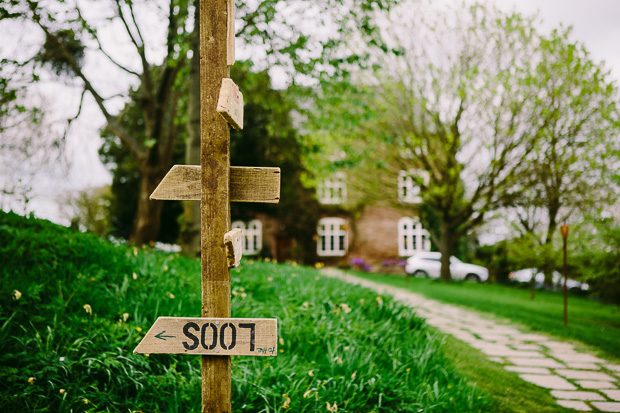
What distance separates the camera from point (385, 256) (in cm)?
2806

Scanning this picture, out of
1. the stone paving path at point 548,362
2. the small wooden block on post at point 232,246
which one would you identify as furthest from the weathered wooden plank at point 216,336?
the stone paving path at point 548,362

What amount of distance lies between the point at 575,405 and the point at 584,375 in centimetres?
120

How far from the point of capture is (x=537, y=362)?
18.1 ft

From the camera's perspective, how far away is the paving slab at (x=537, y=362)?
539 centimetres

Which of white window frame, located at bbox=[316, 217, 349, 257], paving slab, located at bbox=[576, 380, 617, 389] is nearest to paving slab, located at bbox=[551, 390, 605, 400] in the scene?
paving slab, located at bbox=[576, 380, 617, 389]

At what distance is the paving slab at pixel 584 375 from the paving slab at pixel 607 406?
0.83 m

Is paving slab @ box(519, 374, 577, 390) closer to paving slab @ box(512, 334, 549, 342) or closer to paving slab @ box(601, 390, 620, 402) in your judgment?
paving slab @ box(601, 390, 620, 402)

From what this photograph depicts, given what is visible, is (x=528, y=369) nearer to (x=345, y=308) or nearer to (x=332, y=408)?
(x=345, y=308)

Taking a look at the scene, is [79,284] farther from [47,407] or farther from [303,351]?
[303,351]

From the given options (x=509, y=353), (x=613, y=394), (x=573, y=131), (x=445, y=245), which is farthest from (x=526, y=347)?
(x=445, y=245)

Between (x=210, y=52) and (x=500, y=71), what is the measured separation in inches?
599

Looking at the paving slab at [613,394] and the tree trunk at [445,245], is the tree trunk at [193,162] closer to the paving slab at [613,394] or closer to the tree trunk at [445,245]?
the paving slab at [613,394]

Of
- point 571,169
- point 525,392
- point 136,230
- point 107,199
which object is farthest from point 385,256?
point 525,392

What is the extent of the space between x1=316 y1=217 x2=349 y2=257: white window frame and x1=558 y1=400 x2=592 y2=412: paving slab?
77.3ft
